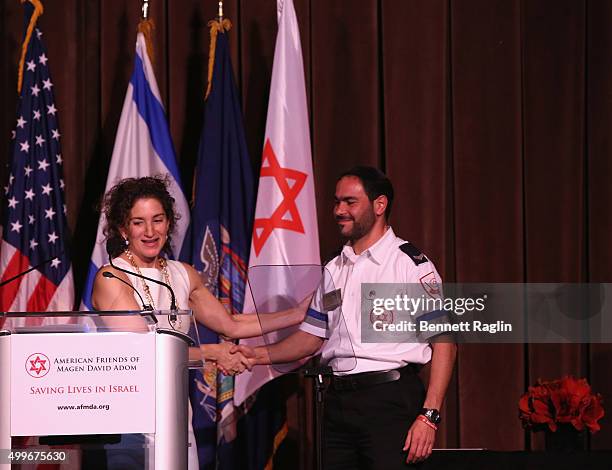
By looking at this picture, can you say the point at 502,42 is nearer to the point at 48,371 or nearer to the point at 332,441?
the point at 332,441

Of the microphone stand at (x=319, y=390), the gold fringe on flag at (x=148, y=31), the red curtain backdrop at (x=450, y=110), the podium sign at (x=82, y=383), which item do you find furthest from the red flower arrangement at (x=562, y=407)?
the gold fringe on flag at (x=148, y=31)

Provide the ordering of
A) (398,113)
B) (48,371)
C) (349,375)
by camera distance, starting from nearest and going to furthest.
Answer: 1. (48,371)
2. (349,375)
3. (398,113)

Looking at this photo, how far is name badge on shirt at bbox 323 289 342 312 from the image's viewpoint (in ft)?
9.43

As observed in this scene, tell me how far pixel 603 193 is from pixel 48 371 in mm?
3366

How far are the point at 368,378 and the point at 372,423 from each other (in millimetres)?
163

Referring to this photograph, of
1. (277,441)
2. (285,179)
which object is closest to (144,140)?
(285,179)

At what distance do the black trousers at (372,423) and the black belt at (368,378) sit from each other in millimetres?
11

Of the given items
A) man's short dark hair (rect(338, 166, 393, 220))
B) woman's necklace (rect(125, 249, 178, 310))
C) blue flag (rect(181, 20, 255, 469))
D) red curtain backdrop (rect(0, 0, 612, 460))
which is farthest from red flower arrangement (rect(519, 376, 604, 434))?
woman's necklace (rect(125, 249, 178, 310))

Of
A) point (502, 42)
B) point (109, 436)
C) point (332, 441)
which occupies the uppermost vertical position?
point (502, 42)

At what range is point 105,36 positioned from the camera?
15.5ft

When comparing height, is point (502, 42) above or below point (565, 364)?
above

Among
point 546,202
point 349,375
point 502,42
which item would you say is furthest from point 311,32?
point 349,375

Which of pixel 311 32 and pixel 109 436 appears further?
pixel 311 32

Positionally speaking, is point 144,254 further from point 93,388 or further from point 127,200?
point 93,388
